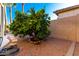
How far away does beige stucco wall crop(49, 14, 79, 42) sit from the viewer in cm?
179

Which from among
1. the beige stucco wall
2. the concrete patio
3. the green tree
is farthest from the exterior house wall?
the concrete patio

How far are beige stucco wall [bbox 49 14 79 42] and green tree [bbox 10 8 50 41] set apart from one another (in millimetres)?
78

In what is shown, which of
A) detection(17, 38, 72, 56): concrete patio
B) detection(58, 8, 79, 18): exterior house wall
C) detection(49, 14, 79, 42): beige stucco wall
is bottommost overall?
detection(17, 38, 72, 56): concrete patio

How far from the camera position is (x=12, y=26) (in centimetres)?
181

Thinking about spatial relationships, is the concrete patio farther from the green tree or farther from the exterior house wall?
the exterior house wall

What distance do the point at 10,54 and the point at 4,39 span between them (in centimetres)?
17

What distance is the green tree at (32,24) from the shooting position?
1.79 metres

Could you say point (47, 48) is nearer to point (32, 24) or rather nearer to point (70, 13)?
point (32, 24)

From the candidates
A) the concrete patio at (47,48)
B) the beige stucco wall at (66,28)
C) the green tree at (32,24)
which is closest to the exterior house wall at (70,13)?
the beige stucco wall at (66,28)

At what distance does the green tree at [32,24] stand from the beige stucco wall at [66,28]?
8 cm

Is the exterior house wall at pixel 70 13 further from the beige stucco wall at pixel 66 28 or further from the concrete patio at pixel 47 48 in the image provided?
the concrete patio at pixel 47 48

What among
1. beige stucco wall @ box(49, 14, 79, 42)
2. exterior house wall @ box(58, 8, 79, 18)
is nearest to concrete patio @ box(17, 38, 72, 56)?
beige stucco wall @ box(49, 14, 79, 42)

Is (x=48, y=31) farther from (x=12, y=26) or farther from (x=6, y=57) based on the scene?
(x=6, y=57)

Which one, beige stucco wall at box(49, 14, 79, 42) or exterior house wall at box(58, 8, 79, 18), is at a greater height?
exterior house wall at box(58, 8, 79, 18)
